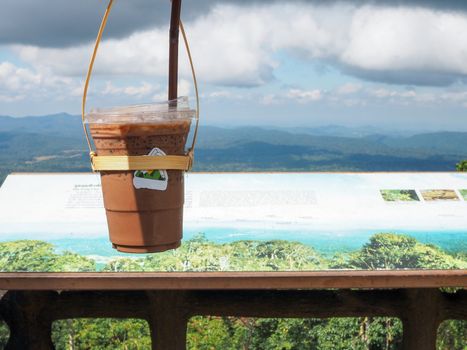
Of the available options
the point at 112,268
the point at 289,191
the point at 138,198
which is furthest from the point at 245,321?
the point at 138,198

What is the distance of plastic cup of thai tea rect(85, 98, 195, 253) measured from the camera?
2.94m

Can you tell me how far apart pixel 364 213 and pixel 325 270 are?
91cm

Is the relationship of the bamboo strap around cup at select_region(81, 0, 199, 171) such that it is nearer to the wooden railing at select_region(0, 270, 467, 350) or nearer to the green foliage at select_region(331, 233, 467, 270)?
the green foliage at select_region(331, 233, 467, 270)

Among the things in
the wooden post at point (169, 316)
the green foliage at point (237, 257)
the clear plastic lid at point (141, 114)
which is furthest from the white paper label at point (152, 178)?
the wooden post at point (169, 316)

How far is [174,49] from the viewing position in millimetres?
3072

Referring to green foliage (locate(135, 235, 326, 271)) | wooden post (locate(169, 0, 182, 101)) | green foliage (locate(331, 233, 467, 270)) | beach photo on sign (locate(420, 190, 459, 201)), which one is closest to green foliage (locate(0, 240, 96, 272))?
green foliage (locate(135, 235, 326, 271))

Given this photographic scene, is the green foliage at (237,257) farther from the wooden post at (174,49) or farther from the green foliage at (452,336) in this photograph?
the green foliage at (452,336)

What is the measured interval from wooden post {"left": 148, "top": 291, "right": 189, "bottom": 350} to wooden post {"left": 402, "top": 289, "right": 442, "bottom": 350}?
4.37 feet

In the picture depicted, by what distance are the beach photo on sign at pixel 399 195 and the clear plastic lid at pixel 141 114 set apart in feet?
6.39

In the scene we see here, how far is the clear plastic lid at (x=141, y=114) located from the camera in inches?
115

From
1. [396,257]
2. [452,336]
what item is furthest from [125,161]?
[452,336]

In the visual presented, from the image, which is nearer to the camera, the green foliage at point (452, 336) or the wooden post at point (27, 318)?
the wooden post at point (27, 318)

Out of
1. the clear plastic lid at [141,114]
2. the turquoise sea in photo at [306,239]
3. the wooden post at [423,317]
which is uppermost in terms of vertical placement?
the clear plastic lid at [141,114]

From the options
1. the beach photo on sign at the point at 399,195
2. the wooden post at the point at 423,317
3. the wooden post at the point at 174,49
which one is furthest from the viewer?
the beach photo on sign at the point at 399,195
